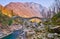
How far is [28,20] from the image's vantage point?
16.3 feet

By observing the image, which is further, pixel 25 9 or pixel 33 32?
pixel 25 9

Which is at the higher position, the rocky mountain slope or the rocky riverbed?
the rocky mountain slope

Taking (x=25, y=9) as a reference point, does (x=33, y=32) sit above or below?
below

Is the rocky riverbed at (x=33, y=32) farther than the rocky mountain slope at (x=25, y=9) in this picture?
No

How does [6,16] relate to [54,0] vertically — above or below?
below

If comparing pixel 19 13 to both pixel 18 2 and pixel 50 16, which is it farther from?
pixel 50 16

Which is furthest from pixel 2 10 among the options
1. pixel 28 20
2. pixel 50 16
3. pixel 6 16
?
pixel 50 16

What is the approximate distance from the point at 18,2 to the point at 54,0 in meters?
1.00

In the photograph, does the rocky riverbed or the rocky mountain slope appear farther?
the rocky mountain slope

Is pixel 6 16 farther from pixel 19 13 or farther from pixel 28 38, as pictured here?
pixel 28 38

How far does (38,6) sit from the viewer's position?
5020 millimetres

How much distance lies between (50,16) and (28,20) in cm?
61

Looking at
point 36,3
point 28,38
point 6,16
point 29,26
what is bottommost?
point 28,38

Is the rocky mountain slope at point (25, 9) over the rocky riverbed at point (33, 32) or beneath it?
over
